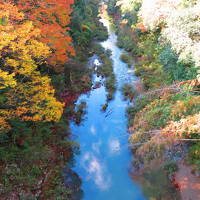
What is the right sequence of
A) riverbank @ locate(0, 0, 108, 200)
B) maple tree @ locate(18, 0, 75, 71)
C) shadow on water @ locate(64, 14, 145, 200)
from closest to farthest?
1. riverbank @ locate(0, 0, 108, 200)
2. shadow on water @ locate(64, 14, 145, 200)
3. maple tree @ locate(18, 0, 75, 71)

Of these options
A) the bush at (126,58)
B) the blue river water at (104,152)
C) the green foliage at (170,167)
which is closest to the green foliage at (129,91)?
the blue river water at (104,152)

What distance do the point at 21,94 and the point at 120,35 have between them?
25.3 meters

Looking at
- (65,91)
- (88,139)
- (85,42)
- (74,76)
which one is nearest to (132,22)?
(85,42)

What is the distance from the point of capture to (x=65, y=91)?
2028cm

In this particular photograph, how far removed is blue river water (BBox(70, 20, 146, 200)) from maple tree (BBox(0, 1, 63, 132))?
4.00m

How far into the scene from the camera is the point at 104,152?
589 inches

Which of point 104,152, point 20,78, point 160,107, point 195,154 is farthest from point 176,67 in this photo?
point 20,78

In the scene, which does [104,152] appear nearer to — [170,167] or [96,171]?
[96,171]

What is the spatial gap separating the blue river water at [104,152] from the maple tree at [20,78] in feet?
13.1

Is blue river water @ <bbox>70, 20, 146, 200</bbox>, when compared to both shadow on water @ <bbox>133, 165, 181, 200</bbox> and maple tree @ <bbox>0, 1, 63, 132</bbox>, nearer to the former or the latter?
shadow on water @ <bbox>133, 165, 181, 200</bbox>

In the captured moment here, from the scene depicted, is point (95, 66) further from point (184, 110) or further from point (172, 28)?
point (184, 110)

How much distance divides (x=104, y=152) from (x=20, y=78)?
7.16 meters

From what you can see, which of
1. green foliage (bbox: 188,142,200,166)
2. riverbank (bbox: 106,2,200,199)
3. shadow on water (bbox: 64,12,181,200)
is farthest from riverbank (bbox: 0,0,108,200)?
green foliage (bbox: 188,142,200,166)

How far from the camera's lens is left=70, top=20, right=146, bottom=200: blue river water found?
12.5m
